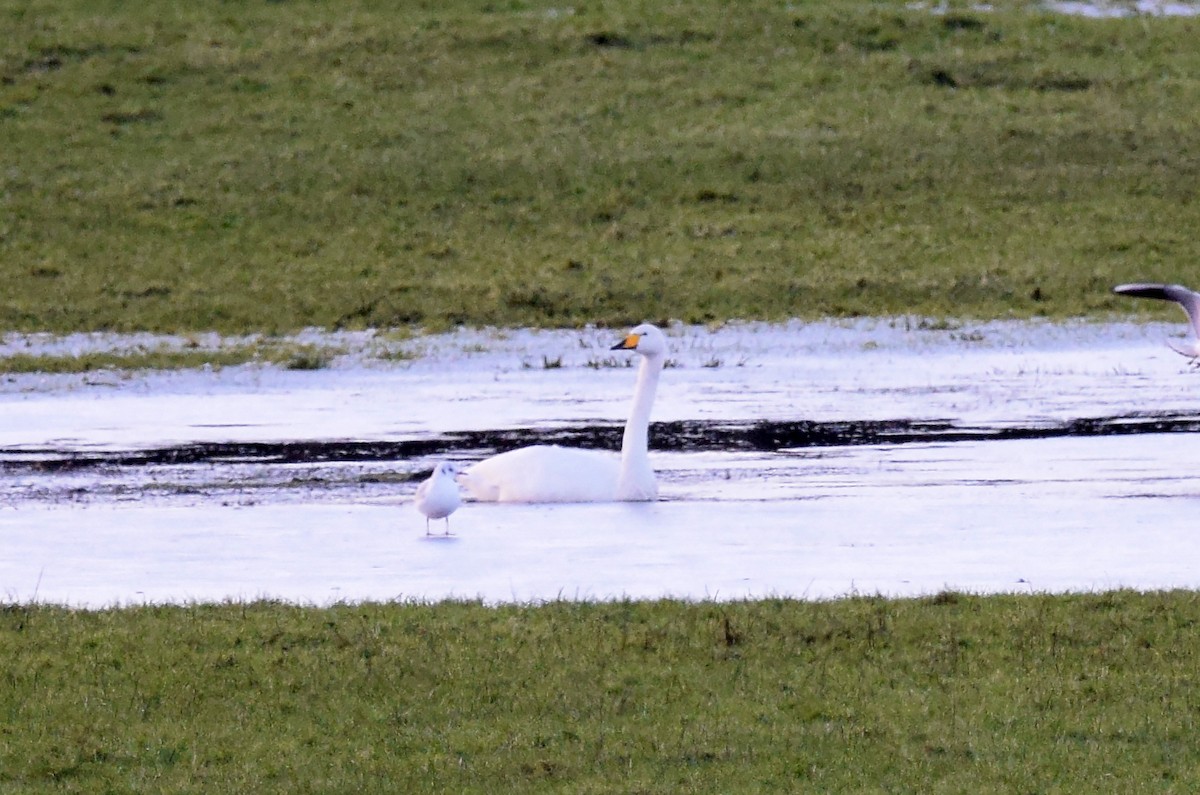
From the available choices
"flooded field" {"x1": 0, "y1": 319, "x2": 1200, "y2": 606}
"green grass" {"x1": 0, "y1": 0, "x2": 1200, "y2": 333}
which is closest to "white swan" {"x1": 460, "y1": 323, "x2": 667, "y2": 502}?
"flooded field" {"x1": 0, "y1": 319, "x2": 1200, "y2": 606}

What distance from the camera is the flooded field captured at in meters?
10.8

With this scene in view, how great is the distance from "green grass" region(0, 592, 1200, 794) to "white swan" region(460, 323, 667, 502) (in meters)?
3.87

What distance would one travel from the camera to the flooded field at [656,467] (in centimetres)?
1082

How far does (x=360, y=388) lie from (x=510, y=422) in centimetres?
312

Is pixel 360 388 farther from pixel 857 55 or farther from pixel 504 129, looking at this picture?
pixel 857 55

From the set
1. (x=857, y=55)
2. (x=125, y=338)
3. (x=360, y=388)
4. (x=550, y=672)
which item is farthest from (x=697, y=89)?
(x=550, y=672)

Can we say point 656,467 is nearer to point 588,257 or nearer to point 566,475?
point 566,475

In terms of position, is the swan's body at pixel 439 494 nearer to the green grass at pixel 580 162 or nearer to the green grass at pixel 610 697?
the green grass at pixel 610 697

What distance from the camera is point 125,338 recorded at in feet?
78.7

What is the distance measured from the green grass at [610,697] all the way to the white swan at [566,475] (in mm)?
3868

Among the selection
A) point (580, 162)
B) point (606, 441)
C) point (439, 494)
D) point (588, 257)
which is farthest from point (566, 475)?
point (580, 162)

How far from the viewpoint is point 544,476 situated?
1333cm

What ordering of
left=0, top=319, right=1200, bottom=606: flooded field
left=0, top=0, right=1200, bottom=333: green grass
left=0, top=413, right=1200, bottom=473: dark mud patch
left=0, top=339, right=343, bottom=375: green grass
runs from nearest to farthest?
left=0, top=319, right=1200, bottom=606: flooded field
left=0, top=413, right=1200, bottom=473: dark mud patch
left=0, top=339, right=343, bottom=375: green grass
left=0, top=0, right=1200, bottom=333: green grass

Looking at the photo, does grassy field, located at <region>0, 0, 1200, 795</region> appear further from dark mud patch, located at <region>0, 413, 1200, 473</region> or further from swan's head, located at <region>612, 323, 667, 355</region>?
dark mud patch, located at <region>0, 413, 1200, 473</region>
